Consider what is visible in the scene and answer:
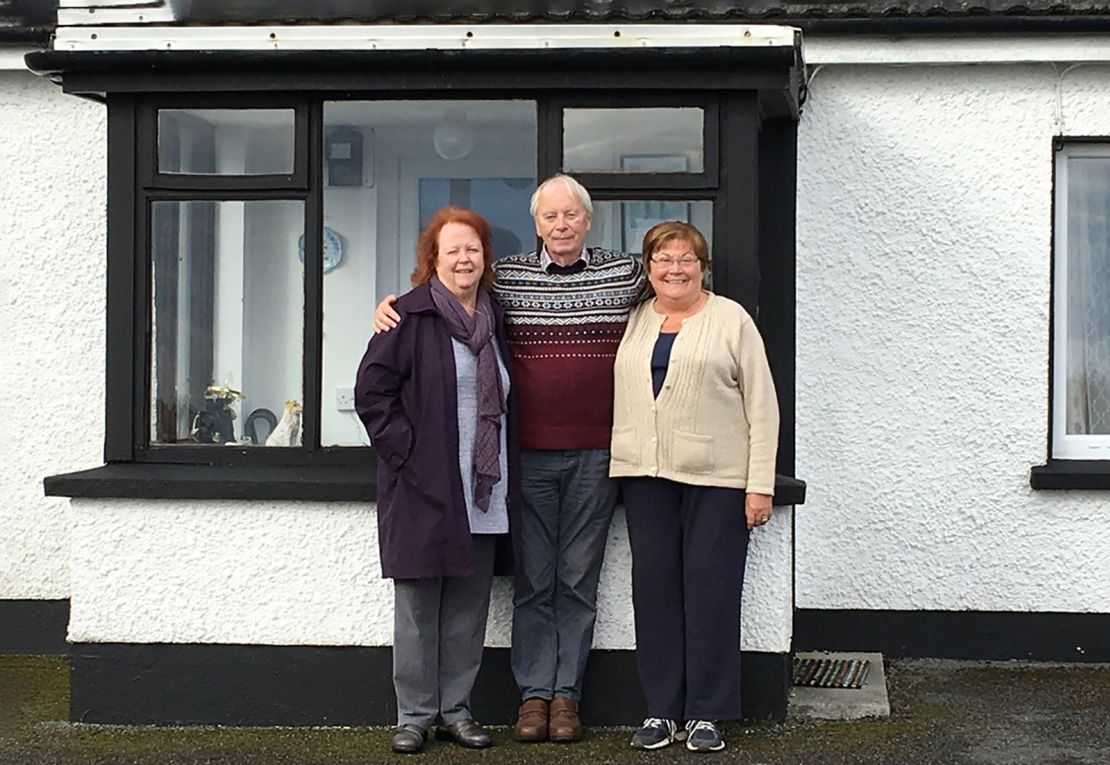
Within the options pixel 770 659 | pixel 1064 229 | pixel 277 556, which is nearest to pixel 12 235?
pixel 277 556

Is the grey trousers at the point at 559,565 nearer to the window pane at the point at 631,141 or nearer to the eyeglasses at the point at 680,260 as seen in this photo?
the eyeglasses at the point at 680,260

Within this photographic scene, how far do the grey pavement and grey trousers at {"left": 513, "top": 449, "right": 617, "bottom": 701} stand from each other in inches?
10.1

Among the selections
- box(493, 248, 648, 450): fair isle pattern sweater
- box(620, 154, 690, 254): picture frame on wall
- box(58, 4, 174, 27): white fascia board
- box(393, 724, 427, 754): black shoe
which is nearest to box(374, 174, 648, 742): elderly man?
box(493, 248, 648, 450): fair isle pattern sweater

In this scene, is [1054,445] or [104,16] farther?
[1054,445]

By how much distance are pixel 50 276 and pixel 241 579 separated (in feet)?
6.63

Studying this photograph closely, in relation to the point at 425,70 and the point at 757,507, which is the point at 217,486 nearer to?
the point at 425,70

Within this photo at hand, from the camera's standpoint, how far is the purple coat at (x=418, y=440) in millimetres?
5566

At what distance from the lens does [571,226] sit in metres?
5.66

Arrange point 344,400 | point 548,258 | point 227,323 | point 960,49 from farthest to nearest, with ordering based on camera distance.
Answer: point 960,49 < point 227,323 < point 344,400 < point 548,258

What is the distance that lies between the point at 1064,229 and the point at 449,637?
3270mm

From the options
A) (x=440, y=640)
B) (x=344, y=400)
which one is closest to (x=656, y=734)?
(x=440, y=640)

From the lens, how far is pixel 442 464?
558 centimetres

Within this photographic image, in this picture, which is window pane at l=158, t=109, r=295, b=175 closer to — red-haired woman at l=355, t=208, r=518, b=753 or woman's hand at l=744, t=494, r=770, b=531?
red-haired woman at l=355, t=208, r=518, b=753

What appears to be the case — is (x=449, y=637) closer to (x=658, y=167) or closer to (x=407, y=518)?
(x=407, y=518)
